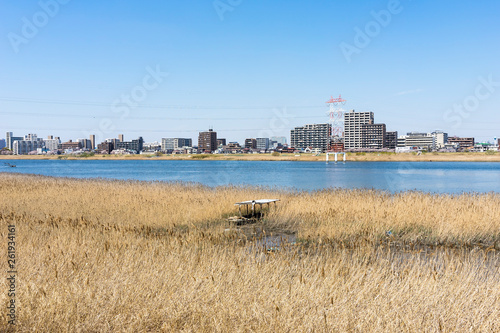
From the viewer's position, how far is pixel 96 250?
8305 mm

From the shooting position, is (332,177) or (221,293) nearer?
(221,293)

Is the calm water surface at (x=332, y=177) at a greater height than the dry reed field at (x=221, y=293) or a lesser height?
lesser

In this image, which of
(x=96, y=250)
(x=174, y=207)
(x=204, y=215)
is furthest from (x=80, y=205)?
(x=96, y=250)

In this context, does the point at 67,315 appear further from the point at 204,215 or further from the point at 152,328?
the point at 204,215

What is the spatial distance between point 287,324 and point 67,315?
2.86 metres

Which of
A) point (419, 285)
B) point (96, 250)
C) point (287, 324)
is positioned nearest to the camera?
point (287, 324)

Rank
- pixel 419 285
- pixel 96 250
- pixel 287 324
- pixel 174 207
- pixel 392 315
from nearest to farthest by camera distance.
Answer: pixel 287 324, pixel 392 315, pixel 419 285, pixel 96 250, pixel 174 207

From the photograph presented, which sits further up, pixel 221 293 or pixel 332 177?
pixel 221 293

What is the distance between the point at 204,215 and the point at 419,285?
36.1 ft

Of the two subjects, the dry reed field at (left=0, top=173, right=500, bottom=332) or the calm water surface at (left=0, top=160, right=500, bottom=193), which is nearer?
the dry reed field at (left=0, top=173, right=500, bottom=332)

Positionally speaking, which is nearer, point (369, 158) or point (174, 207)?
point (174, 207)

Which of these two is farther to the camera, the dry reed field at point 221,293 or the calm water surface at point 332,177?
the calm water surface at point 332,177

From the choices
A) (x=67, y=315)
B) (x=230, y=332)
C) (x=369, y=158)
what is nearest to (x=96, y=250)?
(x=67, y=315)

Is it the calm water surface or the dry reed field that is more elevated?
the dry reed field
